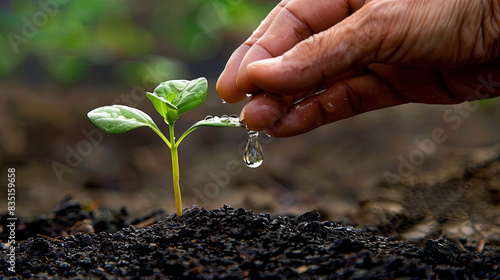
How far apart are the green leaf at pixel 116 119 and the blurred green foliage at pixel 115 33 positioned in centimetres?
115

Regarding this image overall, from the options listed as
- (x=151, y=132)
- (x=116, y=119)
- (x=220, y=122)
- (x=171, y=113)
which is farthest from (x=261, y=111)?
(x=151, y=132)

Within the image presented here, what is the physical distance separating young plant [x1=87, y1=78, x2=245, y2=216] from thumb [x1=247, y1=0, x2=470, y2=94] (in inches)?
6.8

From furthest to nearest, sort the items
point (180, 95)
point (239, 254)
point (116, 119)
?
point (180, 95), point (116, 119), point (239, 254)

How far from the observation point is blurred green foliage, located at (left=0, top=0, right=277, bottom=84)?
2277mm

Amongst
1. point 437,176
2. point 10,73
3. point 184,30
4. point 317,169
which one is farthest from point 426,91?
point 10,73

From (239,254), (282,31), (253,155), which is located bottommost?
(239,254)

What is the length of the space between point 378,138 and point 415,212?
838mm

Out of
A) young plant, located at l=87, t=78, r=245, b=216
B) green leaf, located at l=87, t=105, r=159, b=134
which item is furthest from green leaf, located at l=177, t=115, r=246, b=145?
green leaf, located at l=87, t=105, r=159, b=134

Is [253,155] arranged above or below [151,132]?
below

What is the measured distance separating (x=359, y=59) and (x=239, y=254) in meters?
0.51

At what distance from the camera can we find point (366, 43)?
0.98 m

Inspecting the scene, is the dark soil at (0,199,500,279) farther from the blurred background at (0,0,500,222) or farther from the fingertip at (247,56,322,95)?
the blurred background at (0,0,500,222)

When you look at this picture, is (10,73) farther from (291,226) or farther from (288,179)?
(291,226)

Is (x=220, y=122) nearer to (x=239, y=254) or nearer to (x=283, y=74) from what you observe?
(x=283, y=74)
